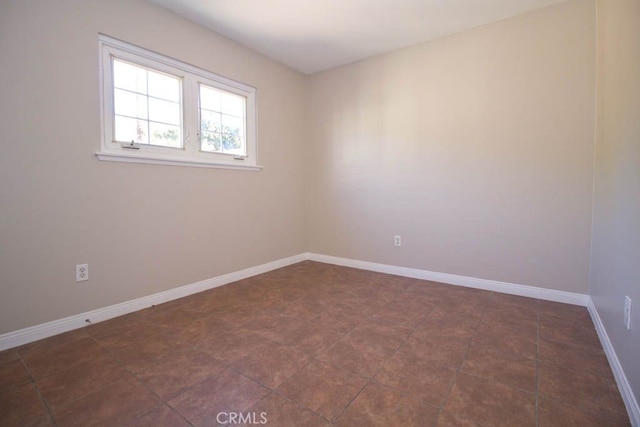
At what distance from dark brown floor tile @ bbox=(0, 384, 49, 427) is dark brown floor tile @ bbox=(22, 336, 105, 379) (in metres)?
0.13

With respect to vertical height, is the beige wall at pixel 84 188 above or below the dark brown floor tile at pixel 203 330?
above

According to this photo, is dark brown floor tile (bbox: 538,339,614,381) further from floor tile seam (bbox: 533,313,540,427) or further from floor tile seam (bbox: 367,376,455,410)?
floor tile seam (bbox: 367,376,455,410)

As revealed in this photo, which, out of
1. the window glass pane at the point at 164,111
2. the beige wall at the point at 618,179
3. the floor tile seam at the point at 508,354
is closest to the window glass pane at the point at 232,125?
the window glass pane at the point at 164,111

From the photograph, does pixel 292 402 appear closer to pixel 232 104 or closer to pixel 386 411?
pixel 386 411

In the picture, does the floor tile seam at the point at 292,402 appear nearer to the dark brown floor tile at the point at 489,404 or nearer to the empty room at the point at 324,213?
the empty room at the point at 324,213

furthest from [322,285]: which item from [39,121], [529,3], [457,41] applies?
[529,3]

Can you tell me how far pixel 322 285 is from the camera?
3.10m

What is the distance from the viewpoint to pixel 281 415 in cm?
130

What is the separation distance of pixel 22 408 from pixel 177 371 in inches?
24.8

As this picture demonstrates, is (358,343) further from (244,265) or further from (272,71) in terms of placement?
(272,71)

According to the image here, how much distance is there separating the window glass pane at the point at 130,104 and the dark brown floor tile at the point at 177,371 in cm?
184

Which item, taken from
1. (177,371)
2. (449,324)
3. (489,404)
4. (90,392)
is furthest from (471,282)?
(90,392)

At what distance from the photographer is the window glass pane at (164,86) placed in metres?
2.52

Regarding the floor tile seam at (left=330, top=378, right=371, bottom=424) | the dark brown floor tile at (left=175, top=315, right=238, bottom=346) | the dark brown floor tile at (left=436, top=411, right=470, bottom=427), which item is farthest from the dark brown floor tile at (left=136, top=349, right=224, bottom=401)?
the dark brown floor tile at (left=436, top=411, right=470, bottom=427)
